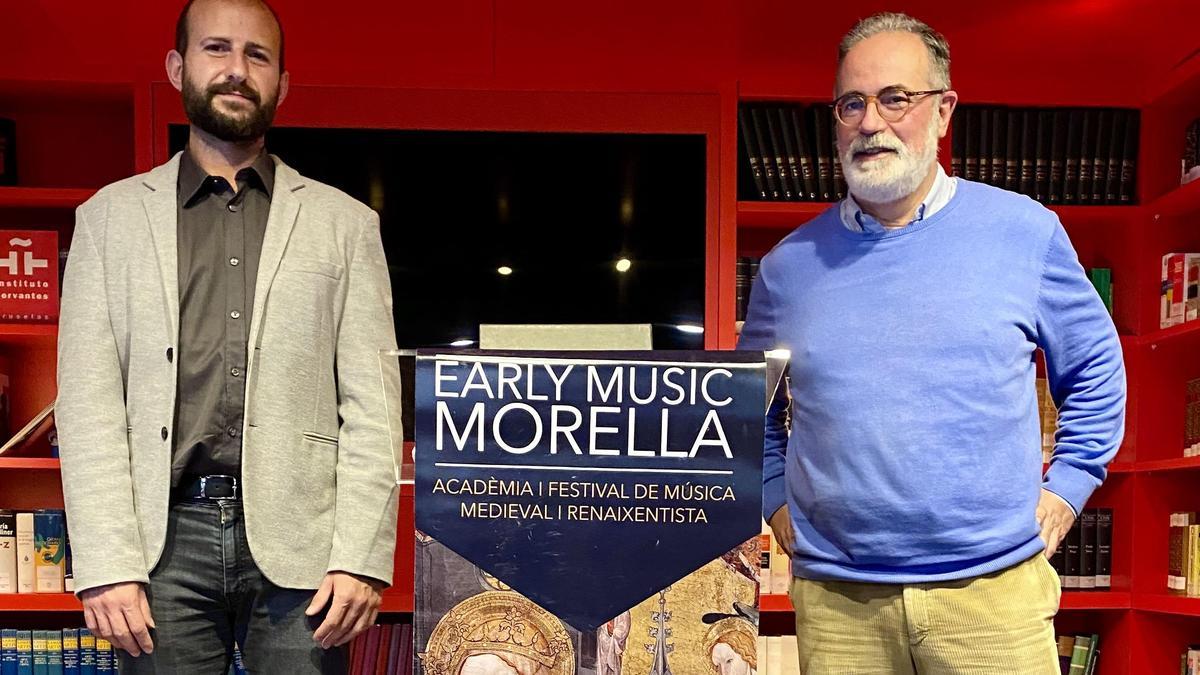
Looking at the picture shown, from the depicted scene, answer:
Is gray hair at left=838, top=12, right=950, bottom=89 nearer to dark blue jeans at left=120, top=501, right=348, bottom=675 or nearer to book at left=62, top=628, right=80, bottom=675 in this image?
dark blue jeans at left=120, top=501, right=348, bottom=675

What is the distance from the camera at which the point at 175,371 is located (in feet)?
5.76

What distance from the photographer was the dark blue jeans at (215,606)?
172 cm

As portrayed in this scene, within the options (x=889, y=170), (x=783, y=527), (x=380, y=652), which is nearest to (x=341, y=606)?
(x=783, y=527)

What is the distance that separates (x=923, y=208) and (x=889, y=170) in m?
0.08

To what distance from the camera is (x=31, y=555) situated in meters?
3.33

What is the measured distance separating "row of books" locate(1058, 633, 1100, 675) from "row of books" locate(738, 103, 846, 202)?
1.59 meters

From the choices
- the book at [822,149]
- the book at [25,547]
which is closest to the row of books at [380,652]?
the book at [25,547]

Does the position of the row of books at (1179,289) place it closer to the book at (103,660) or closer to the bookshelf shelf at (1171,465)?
the bookshelf shelf at (1171,465)

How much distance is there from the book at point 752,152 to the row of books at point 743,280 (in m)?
0.20

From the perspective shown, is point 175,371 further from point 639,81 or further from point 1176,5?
point 1176,5

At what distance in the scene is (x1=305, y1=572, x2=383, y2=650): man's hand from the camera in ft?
5.74

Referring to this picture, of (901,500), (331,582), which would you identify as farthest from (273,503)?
(901,500)

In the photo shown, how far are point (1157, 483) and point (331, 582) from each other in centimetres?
288


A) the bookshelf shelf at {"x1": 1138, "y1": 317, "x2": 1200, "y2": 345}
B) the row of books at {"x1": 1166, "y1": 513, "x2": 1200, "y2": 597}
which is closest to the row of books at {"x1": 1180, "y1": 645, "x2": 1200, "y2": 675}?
the row of books at {"x1": 1166, "y1": 513, "x2": 1200, "y2": 597}
